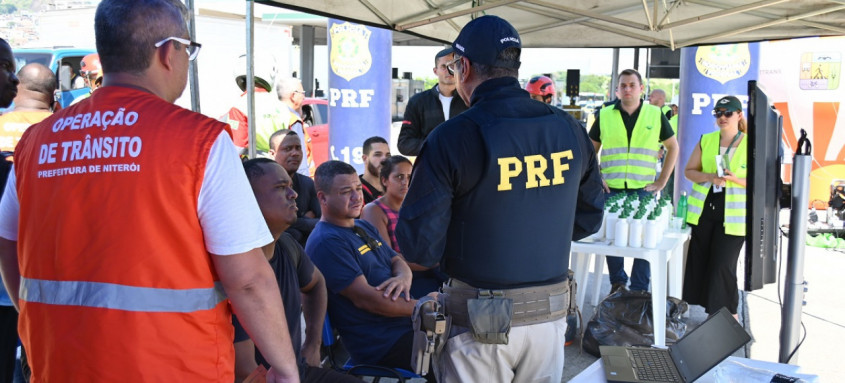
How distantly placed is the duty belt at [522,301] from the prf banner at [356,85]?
556cm

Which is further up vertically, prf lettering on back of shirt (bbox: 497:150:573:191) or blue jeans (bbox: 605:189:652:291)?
prf lettering on back of shirt (bbox: 497:150:573:191)

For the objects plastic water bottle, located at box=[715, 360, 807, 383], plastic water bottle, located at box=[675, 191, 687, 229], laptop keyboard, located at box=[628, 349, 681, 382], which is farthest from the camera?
plastic water bottle, located at box=[675, 191, 687, 229]

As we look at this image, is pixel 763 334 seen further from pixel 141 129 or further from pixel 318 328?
pixel 141 129

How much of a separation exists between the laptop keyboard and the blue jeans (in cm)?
338

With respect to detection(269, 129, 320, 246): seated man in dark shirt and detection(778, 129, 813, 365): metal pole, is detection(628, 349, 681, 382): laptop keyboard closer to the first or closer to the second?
detection(778, 129, 813, 365): metal pole

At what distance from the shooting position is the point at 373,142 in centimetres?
476

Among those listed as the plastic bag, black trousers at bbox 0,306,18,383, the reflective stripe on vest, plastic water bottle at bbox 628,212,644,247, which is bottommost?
the plastic bag

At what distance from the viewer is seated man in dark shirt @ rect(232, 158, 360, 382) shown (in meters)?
2.15

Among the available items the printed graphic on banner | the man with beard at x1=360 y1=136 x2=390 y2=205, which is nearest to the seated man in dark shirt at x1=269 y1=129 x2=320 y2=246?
the man with beard at x1=360 y1=136 x2=390 y2=205

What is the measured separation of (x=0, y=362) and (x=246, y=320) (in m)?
1.60

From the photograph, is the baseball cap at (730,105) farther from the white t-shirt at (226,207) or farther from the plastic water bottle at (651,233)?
the white t-shirt at (226,207)

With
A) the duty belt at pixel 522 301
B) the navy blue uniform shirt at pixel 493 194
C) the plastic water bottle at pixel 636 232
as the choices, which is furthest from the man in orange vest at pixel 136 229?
the plastic water bottle at pixel 636 232

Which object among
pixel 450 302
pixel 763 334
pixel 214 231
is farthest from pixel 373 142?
pixel 214 231

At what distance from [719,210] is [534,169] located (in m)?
3.12
